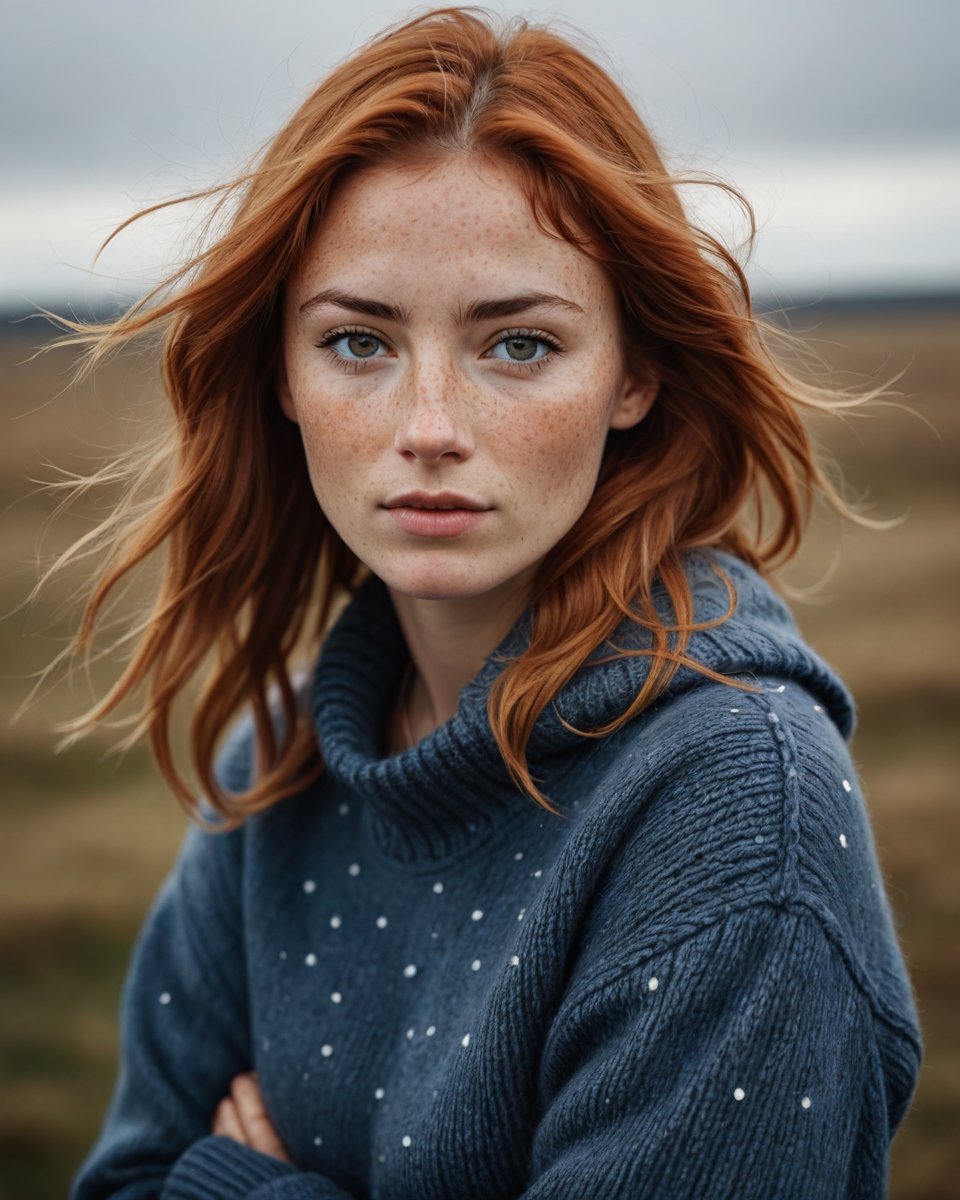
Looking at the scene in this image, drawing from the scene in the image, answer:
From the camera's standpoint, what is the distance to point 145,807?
5137 mm

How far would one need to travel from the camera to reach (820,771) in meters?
1.44

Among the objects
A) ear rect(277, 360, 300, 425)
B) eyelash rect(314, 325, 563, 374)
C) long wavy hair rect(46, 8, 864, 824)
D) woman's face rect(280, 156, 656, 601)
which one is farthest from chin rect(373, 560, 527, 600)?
ear rect(277, 360, 300, 425)

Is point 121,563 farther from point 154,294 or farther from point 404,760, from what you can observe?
point 404,760

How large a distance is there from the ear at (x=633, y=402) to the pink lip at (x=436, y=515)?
11.2 inches

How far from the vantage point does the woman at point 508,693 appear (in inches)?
53.9

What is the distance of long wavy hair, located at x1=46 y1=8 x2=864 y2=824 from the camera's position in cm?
161

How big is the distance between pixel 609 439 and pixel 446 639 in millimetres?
381

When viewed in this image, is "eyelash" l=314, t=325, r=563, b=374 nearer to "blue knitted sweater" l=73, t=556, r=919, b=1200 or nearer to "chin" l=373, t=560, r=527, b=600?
"chin" l=373, t=560, r=527, b=600

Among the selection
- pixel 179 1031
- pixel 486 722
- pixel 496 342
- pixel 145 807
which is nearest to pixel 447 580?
pixel 486 722

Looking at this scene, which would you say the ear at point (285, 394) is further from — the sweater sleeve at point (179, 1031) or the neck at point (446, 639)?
the sweater sleeve at point (179, 1031)

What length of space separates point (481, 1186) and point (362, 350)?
3.45ft

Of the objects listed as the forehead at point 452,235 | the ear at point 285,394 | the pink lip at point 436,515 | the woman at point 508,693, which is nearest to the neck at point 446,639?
the woman at point 508,693

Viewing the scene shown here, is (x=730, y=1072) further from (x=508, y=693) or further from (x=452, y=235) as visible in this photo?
(x=452, y=235)

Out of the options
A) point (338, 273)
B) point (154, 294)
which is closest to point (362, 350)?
point (338, 273)
